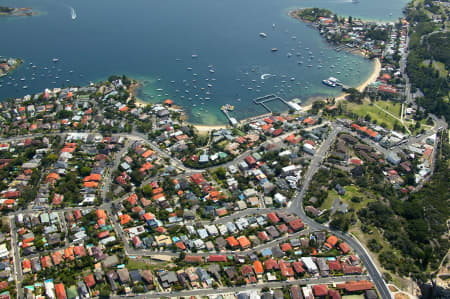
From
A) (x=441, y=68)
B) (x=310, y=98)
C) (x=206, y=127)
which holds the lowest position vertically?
(x=206, y=127)

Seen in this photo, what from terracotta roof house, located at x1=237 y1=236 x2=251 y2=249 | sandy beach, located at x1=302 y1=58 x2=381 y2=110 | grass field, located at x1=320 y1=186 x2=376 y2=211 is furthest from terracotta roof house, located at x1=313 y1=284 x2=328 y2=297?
sandy beach, located at x1=302 y1=58 x2=381 y2=110

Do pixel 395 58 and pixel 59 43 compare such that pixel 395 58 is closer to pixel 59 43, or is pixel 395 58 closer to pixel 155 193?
pixel 155 193

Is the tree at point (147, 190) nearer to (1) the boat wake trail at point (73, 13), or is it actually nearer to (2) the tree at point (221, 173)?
(2) the tree at point (221, 173)

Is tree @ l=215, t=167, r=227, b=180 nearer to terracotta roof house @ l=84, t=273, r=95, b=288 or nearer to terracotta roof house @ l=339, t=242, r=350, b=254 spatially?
terracotta roof house @ l=339, t=242, r=350, b=254

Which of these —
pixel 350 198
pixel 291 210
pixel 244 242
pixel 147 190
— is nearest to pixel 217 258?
pixel 244 242

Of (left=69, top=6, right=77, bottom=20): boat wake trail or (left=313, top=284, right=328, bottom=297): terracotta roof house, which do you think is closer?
(left=313, top=284, right=328, bottom=297): terracotta roof house

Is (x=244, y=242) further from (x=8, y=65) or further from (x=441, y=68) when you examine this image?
(x=8, y=65)
